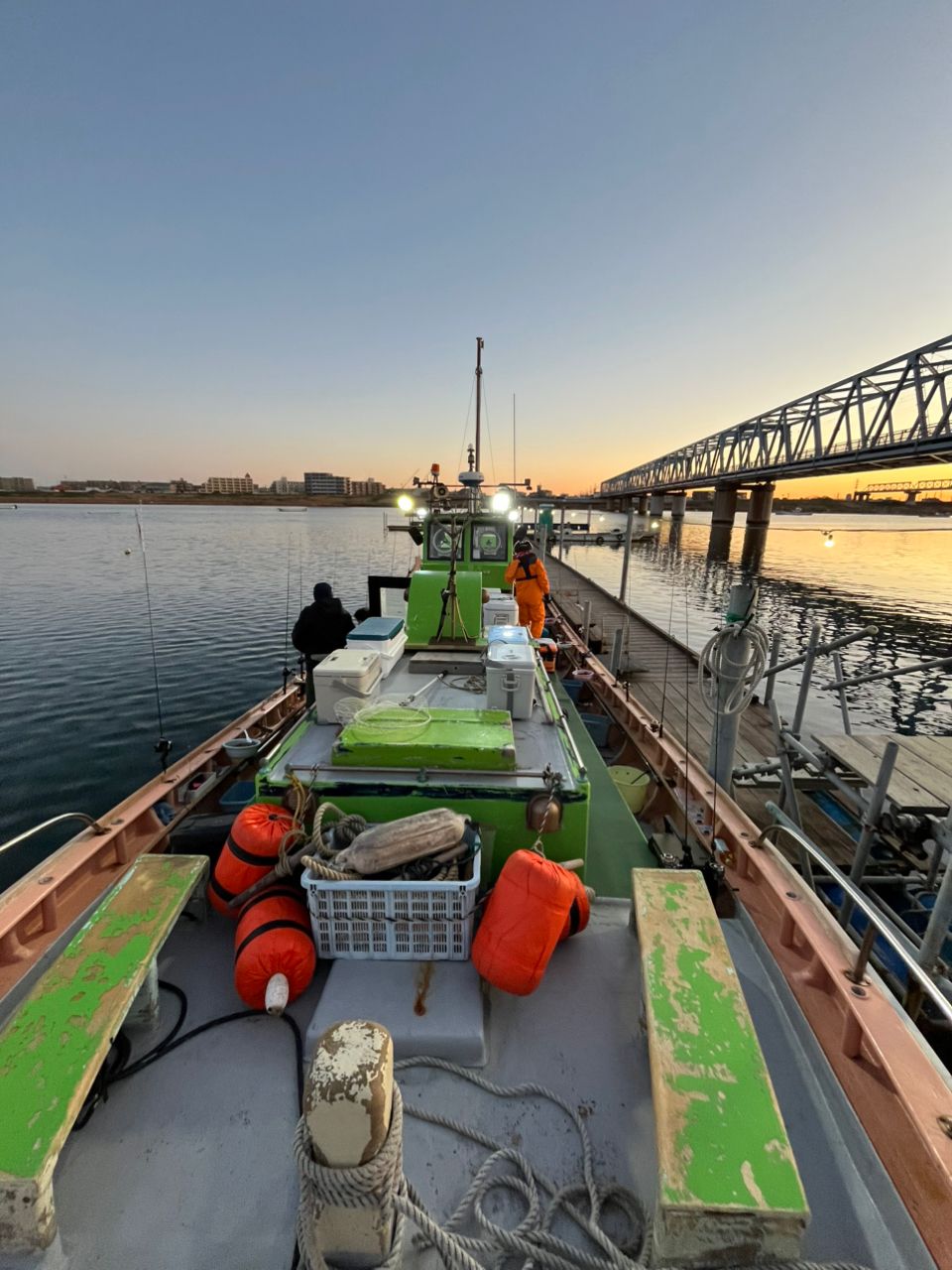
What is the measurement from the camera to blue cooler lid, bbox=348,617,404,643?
5926mm

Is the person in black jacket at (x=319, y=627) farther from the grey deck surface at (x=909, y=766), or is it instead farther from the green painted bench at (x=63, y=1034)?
the grey deck surface at (x=909, y=766)

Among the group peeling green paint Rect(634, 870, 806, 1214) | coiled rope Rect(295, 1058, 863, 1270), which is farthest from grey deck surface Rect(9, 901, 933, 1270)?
peeling green paint Rect(634, 870, 806, 1214)

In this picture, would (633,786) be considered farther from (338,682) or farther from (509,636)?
(338,682)

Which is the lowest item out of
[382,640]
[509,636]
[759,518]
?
[382,640]

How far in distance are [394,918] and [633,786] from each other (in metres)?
4.22

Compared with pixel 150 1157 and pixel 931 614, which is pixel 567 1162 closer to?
pixel 150 1157

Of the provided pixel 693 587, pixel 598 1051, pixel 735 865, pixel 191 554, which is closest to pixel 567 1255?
pixel 598 1051

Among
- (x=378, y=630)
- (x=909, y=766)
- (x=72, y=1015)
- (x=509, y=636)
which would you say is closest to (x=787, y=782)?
(x=909, y=766)

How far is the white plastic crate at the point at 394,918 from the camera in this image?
10.1 feet

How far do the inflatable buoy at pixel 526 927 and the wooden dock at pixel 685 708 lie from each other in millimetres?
3286

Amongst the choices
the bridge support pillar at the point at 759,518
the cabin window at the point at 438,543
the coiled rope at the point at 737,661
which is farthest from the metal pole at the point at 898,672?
the bridge support pillar at the point at 759,518

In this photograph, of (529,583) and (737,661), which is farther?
(529,583)

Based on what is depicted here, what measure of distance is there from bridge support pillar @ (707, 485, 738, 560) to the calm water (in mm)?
13189

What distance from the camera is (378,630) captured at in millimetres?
6105
